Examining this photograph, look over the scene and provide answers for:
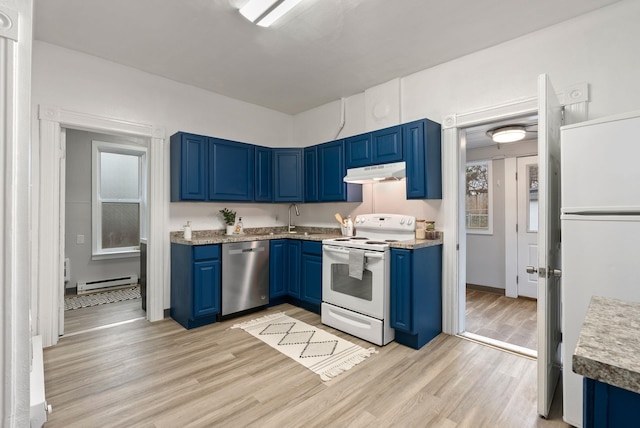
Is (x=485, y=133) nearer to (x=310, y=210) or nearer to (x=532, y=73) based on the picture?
(x=532, y=73)

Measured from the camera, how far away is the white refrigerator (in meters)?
1.51

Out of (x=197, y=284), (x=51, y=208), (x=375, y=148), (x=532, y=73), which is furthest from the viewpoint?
(x=375, y=148)

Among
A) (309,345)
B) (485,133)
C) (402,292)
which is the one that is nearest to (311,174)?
(402,292)

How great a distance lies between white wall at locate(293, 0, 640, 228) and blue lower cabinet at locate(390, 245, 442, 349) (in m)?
0.61

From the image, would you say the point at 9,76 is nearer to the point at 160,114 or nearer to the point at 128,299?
the point at 160,114

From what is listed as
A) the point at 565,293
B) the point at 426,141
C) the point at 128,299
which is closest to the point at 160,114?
the point at 128,299

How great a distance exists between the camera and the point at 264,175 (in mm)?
4129

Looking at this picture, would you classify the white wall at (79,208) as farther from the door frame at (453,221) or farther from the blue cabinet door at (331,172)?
the door frame at (453,221)

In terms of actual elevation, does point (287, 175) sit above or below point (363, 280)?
above

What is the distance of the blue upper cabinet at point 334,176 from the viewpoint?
3.75 metres

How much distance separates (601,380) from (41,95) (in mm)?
4046

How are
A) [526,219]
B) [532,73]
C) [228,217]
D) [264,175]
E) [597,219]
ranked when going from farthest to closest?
[526,219] < [264,175] < [228,217] < [532,73] < [597,219]

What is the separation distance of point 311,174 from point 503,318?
115 inches

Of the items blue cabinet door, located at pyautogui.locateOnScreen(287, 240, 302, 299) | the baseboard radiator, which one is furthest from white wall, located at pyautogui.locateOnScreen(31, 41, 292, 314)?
the baseboard radiator
